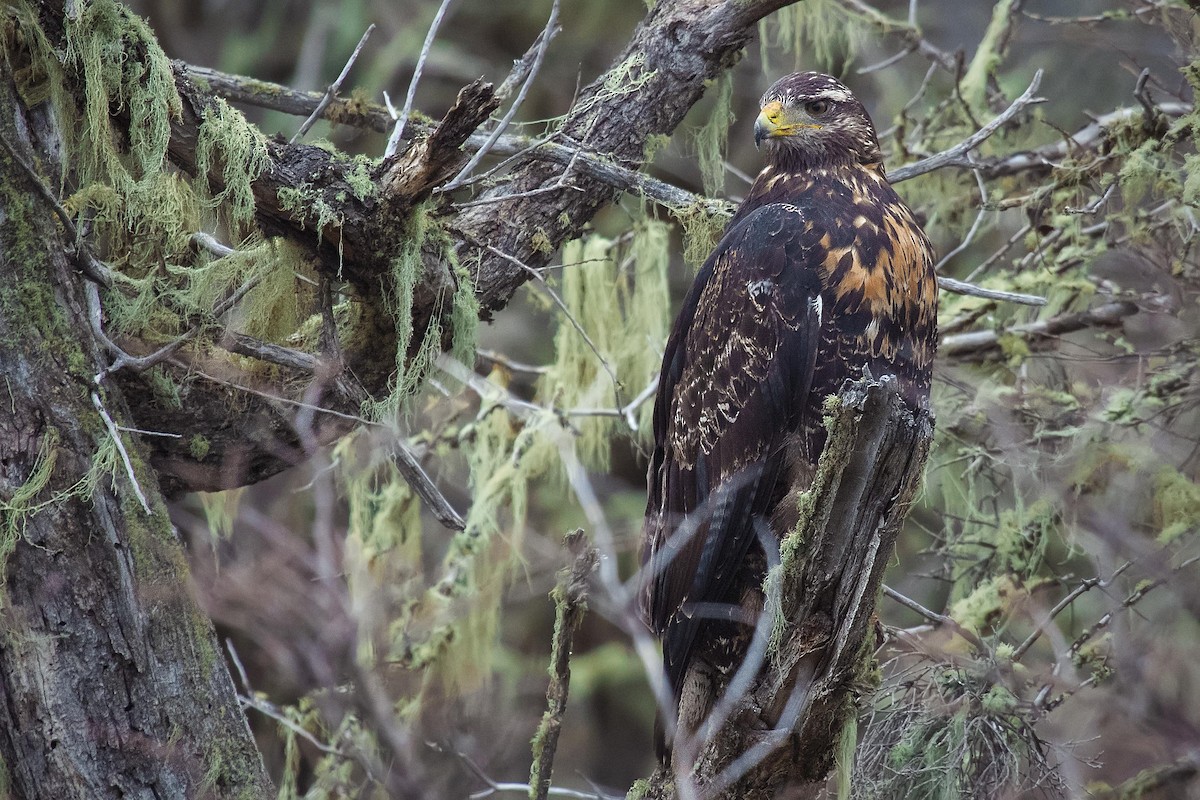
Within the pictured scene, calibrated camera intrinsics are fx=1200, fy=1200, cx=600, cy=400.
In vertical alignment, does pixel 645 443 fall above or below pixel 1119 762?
below

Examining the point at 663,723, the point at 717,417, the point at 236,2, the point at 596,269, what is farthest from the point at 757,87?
the point at 663,723

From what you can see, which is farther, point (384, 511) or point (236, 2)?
point (236, 2)

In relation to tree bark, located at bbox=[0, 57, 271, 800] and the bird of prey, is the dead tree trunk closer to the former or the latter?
the bird of prey

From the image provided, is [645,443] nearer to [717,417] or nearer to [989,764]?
[717,417]

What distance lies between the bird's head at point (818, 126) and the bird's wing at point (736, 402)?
35 centimetres

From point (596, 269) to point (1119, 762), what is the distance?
2.73m

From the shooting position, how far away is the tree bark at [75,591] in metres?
3.03

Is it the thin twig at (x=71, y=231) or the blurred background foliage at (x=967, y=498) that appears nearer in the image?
the thin twig at (x=71, y=231)

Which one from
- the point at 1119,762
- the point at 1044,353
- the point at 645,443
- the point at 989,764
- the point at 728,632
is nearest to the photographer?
the point at 1119,762

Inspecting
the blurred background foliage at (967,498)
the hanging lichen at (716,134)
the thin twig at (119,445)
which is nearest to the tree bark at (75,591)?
the thin twig at (119,445)

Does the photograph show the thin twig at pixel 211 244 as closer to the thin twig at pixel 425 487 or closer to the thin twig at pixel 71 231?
the thin twig at pixel 71 231

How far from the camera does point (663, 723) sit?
138 inches

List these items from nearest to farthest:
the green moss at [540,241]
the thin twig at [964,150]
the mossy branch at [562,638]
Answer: the mossy branch at [562,638] → the thin twig at [964,150] → the green moss at [540,241]

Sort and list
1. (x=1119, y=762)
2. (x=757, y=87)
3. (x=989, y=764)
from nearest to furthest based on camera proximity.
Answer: (x=1119, y=762)
(x=989, y=764)
(x=757, y=87)
